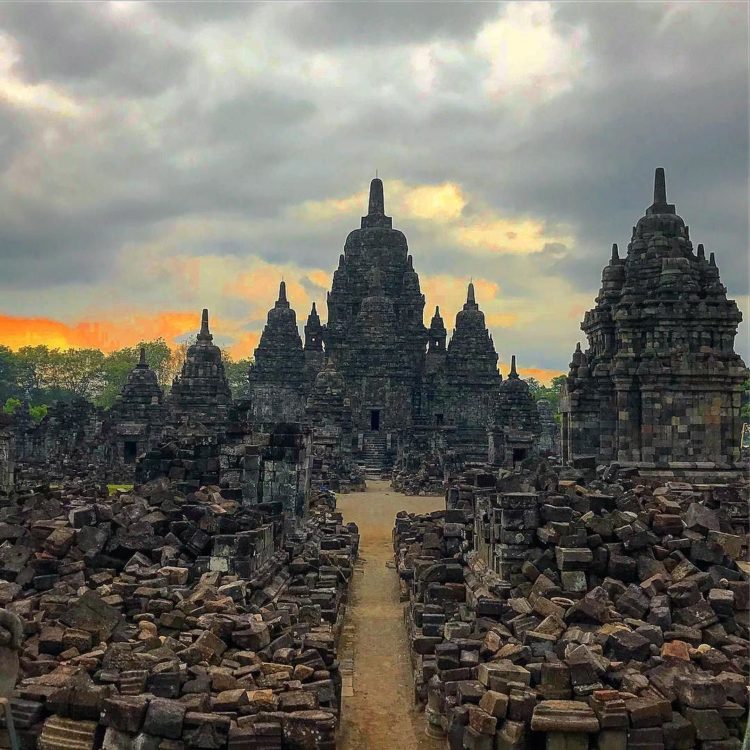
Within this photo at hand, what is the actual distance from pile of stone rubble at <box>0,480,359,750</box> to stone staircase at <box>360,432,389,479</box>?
24135 millimetres

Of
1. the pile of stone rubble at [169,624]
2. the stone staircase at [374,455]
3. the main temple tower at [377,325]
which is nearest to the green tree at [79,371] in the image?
the main temple tower at [377,325]

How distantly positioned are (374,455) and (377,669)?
1147 inches

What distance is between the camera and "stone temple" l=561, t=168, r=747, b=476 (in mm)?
18938

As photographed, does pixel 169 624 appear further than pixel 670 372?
No

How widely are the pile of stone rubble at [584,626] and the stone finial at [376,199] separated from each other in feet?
125

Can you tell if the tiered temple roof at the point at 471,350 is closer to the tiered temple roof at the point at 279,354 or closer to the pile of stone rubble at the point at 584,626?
the tiered temple roof at the point at 279,354

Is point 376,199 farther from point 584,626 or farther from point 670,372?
point 584,626

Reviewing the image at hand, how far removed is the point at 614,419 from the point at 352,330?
23.4 metres

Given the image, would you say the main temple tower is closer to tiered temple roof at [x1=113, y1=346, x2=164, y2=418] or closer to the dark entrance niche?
tiered temple roof at [x1=113, y1=346, x2=164, y2=418]

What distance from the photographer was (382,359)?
40.8 metres

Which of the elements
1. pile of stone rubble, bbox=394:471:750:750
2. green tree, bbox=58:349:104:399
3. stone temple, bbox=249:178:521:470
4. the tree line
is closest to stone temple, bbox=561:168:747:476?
pile of stone rubble, bbox=394:471:750:750

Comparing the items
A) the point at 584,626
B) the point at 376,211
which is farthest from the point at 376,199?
the point at 584,626

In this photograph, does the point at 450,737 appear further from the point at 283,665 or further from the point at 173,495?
the point at 173,495

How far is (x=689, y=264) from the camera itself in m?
20.1
